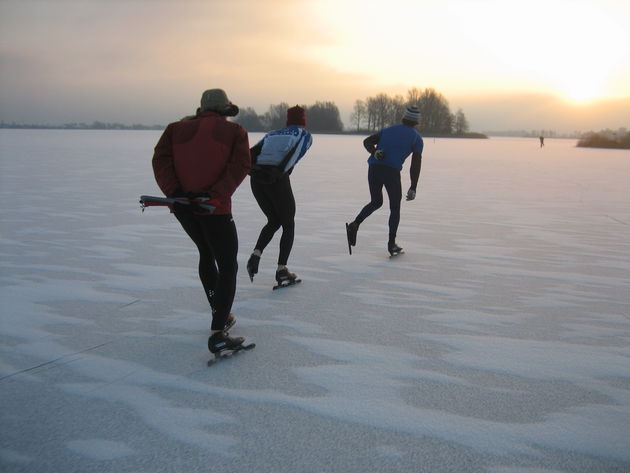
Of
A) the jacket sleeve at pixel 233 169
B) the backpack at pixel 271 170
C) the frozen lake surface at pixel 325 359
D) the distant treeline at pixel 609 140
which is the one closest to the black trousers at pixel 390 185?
the frozen lake surface at pixel 325 359

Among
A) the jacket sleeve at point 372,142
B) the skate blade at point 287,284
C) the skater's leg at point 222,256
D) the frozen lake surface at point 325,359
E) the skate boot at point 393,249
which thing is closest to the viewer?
the frozen lake surface at point 325,359

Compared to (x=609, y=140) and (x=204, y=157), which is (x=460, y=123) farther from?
(x=204, y=157)

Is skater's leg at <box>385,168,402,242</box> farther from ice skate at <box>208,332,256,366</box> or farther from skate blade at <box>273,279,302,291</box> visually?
ice skate at <box>208,332,256,366</box>

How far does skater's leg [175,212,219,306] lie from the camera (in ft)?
9.96

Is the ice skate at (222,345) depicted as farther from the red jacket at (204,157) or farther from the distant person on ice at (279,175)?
the distant person on ice at (279,175)

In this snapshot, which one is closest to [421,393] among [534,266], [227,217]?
[227,217]

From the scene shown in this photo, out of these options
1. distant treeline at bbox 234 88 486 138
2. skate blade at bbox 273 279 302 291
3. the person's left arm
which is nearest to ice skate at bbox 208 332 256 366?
skate blade at bbox 273 279 302 291

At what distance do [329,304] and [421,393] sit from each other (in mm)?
1551

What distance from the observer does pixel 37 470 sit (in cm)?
201

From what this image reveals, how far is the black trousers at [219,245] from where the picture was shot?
9.78 feet

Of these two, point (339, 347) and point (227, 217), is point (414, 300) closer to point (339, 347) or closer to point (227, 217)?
point (339, 347)

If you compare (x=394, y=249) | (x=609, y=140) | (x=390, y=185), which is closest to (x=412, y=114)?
(x=390, y=185)

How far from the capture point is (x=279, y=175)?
13.7 feet

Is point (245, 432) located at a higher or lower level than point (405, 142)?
lower
